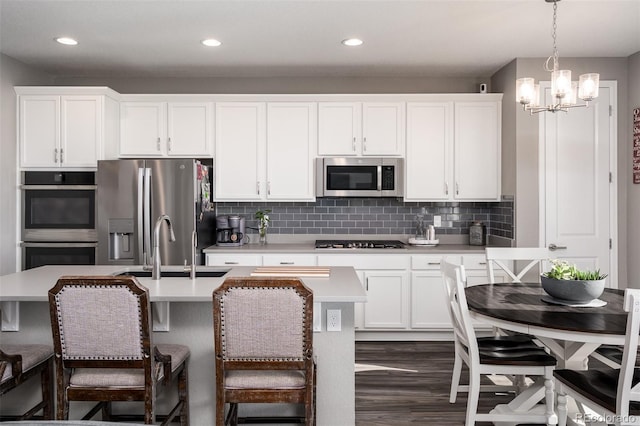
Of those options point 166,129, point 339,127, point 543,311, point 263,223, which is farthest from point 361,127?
point 543,311

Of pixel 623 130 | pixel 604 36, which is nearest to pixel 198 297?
pixel 604 36

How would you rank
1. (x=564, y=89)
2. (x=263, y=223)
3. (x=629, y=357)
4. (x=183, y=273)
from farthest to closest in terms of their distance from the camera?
(x=263, y=223), (x=183, y=273), (x=564, y=89), (x=629, y=357)

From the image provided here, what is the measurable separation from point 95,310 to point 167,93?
3.64m

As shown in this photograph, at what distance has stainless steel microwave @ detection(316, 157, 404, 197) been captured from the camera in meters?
4.92

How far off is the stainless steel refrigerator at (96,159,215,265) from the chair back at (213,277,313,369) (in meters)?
2.43

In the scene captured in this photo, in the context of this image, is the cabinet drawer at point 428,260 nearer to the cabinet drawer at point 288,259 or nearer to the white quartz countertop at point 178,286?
the cabinet drawer at point 288,259

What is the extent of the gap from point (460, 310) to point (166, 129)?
3469mm

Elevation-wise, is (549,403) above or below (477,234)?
below

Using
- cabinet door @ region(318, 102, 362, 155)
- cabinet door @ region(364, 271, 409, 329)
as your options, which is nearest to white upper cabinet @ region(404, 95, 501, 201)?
cabinet door @ region(318, 102, 362, 155)

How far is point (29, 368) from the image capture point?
234 centimetres

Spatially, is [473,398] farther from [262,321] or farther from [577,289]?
[262,321]

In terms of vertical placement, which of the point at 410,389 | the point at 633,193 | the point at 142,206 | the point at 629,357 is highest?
the point at 633,193

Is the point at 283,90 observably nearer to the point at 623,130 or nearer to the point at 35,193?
the point at 35,193

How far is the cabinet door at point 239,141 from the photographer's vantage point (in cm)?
494
